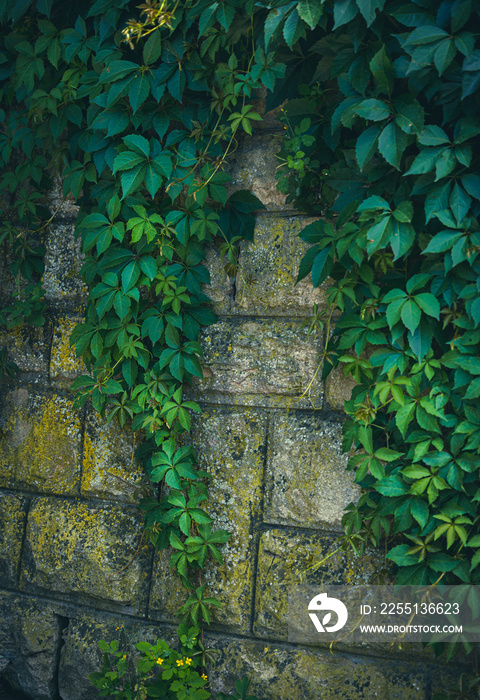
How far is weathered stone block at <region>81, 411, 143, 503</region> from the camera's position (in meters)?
2.25

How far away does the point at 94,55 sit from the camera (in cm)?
215

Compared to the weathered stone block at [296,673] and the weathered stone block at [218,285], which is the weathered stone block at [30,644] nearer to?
the weathered stone block at [296,673]

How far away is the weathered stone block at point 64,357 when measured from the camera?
2.37 meters

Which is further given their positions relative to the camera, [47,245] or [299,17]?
[47,245]

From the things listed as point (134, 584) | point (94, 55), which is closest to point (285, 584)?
point (134, 584)

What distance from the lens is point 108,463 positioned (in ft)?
7.50

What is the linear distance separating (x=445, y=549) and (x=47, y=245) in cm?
193

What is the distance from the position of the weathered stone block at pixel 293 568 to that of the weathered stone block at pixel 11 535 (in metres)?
1.08

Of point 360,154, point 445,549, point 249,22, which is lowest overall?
point 445,549

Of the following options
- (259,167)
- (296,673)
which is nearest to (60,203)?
(259,167)

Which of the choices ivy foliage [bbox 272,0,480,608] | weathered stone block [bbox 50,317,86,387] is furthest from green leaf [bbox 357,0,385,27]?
weathered stone block [bbox 50,317,86,387]

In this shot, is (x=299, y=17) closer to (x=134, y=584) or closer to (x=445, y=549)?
(x=445, y=549)

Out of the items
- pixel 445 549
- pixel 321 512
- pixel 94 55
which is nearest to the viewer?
pixel 445 549

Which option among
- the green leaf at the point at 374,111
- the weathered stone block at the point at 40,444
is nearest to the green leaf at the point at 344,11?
the green leaf at the point at 374,111
